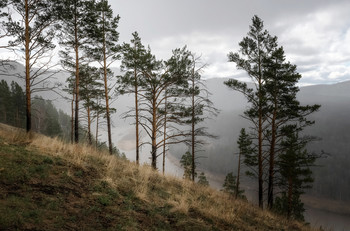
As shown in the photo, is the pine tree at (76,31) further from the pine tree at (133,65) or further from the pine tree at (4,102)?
the pine tree at (4,102)

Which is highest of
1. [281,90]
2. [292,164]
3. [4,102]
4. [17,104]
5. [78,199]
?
[4,102]

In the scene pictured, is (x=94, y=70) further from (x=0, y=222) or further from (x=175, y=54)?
(x=0, y=222)

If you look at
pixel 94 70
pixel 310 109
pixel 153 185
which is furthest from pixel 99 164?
pixel 310 109

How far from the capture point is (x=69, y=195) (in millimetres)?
4180

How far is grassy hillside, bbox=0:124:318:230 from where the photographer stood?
10.7 ft

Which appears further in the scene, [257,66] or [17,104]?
[17,104]

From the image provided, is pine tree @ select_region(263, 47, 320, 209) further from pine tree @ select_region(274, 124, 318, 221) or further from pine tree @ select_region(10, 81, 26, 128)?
pine tree @ select_region(10, 81, 26, 128)

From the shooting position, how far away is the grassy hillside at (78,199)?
3.27 m

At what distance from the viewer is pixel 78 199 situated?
13.6 feet

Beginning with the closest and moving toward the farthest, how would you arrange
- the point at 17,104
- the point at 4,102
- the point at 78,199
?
1. the point at 78,199
2. the point at 4,102
3. the point at 17,104

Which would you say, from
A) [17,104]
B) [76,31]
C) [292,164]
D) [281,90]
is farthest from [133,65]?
[17,104]

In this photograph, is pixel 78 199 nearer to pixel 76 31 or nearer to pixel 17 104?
pixel 76 31

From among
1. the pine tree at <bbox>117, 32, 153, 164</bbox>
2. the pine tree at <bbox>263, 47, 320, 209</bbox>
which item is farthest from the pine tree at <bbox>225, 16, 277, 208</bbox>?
the pine tree at <bbox>117, 32, 153, 164</bbox>

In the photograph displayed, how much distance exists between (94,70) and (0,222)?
1417 centimetres
